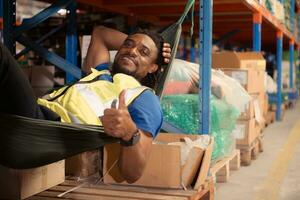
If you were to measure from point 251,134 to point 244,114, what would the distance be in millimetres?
317

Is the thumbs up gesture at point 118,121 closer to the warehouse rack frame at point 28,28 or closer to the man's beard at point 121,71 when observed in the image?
the man's beard at point 121,71

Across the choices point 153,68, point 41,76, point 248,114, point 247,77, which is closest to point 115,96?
point 153,68

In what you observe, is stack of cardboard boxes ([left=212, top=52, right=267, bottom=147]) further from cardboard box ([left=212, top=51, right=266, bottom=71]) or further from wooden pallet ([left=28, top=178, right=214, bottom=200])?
wooden pallet ([left=28, top=178, right=214, bottom=200])

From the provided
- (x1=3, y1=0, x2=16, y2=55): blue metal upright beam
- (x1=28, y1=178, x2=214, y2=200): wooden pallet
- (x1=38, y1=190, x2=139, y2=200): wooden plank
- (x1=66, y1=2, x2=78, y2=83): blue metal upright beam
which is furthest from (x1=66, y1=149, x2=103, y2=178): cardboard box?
(x1=66, y1=2, x2=78, y2=83): blue metal upright beam

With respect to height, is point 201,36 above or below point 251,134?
above

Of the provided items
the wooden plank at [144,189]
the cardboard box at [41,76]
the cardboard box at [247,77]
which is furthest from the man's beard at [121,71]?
the cardboard box at [247,77]

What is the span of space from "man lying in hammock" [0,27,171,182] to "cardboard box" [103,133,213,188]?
17.3 inches

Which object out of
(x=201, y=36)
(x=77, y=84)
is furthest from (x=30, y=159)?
(x=201, y=36)

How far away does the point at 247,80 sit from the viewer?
5086 millimetres

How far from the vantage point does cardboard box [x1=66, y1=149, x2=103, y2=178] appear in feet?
9.78

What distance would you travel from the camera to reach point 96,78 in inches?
108

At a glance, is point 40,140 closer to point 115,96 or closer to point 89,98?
point 89,98

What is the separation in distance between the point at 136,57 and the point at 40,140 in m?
1.02

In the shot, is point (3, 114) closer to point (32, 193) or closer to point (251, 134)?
point (32, 193)
